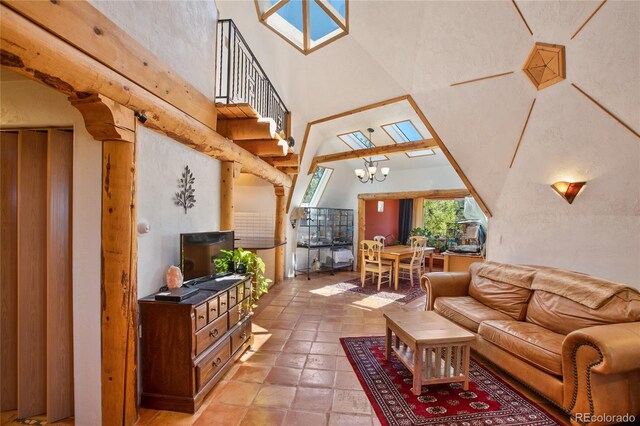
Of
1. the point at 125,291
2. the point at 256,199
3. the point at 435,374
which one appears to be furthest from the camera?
the point at 256,199

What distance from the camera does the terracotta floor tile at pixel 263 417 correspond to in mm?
1948

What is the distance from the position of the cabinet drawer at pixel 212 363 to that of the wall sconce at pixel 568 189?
12.5ft

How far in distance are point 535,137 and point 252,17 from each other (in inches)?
151

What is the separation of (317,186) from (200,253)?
5429mm

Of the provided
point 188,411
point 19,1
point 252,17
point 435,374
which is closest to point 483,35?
point 252,17

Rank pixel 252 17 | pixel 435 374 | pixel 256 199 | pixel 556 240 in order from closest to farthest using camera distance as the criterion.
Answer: pixel 435 374 → pixel 556 240 → pixel 252 17 → pixel 256 199

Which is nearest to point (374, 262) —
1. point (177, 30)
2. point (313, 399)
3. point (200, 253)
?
point (313, 399)

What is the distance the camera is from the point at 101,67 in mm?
1602

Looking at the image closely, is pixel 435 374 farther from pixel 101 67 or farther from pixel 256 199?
pixel 256 199

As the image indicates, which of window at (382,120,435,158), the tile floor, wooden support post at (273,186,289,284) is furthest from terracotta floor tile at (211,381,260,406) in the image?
window at (382,120,435,158)

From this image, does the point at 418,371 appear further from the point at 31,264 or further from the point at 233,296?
the point at 31,264


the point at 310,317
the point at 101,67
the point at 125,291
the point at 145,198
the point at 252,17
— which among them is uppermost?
the point at 252,17

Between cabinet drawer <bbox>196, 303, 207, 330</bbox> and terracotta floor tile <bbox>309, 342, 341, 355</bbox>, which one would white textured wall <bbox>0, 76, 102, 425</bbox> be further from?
terracotta floor tile <bbox>309, 342, 341, 355</bbox>

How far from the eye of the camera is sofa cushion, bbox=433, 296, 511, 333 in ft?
9.70
